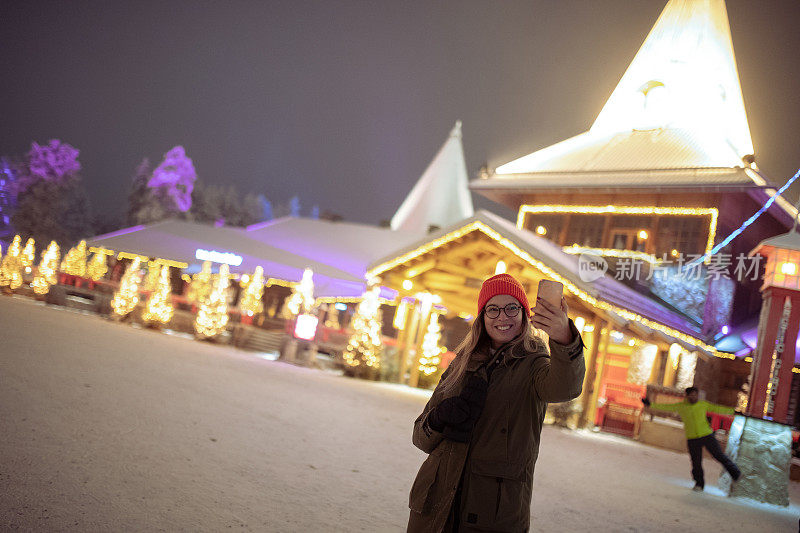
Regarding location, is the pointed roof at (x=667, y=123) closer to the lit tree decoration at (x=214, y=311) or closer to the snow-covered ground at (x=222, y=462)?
the lit tree decoration at (x=214, y=311)

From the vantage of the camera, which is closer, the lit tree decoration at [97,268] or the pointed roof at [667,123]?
the pointed roof at [667,123]

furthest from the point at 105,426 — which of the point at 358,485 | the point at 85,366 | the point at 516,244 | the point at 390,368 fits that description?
the point at 390,368

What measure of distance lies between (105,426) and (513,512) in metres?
4.07

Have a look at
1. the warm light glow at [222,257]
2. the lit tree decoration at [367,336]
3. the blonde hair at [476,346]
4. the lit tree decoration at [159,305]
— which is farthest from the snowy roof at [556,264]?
the warm light glow at [222,257]

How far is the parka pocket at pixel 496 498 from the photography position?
2.35m

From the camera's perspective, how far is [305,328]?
19266mm

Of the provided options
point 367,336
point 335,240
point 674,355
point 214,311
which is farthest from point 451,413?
point 335,240

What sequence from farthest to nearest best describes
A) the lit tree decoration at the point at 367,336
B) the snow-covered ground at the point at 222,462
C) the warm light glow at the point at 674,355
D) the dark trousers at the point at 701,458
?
the warm light glow at the point at 674,355 → the lit tree decoration at the point at 367,336 → the dark trousers at the point at 701,458 → the snow-covered ground at the point at 222,462

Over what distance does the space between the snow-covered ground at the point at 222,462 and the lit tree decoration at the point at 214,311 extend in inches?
311

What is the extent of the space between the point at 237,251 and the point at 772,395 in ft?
77.9

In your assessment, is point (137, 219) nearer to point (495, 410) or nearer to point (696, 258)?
point (696, 258)

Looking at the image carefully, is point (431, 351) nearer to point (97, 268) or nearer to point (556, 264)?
point (556, 264)

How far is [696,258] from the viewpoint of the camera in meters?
20.7

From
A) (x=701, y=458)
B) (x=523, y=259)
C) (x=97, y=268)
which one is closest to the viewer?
(x=701, y=458)
